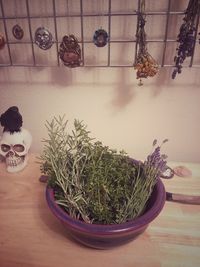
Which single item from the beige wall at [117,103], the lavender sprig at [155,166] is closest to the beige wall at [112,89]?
the beige wall at [117,103]

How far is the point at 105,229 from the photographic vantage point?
0.40 m

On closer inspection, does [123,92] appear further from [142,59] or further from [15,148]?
[15,148]

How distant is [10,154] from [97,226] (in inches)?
13.3

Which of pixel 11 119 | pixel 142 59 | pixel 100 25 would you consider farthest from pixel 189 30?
pixel 11 119

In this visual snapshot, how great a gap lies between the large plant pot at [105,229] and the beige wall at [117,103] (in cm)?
29

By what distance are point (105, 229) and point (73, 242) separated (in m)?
0.11

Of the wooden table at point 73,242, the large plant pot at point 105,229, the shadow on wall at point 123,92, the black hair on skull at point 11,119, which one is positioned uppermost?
the shadow on wall at point 123,92

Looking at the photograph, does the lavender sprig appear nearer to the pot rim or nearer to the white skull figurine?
the pot rim

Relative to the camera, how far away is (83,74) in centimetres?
66

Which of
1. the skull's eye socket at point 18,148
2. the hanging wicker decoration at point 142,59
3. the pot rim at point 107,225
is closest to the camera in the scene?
the pot rim at point 107,225

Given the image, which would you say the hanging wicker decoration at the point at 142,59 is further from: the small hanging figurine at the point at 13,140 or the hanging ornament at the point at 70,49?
the small hanging figurine at the point at 13,140

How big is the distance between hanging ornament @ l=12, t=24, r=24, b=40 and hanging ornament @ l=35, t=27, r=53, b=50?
4cm

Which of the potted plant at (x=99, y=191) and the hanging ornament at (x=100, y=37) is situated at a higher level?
the hanging ornament at (x=100, y=37)

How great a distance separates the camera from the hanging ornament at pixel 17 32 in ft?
1.86
